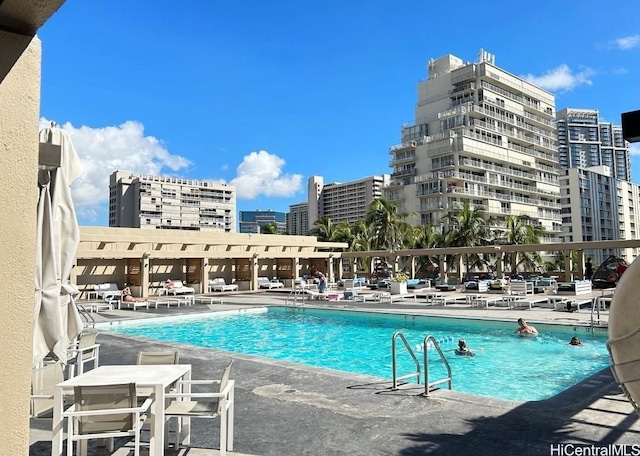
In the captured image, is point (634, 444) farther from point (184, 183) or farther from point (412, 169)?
point (184, 183)

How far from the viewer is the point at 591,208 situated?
95.6 m

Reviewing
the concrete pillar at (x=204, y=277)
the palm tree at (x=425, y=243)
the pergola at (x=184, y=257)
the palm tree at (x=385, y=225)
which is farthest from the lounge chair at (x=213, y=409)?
the palm tree at (x=425, y=243)

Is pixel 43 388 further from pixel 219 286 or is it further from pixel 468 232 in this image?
pixel 468 232

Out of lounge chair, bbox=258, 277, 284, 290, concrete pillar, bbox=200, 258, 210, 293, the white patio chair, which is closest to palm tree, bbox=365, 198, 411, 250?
lounge chair, bbox=258, 277, 284, 290

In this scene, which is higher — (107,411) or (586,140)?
(586,140)

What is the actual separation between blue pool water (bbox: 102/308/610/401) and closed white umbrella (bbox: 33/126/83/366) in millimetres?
5568

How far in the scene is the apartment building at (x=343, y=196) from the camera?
13512cm

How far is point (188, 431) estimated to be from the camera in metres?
4.42

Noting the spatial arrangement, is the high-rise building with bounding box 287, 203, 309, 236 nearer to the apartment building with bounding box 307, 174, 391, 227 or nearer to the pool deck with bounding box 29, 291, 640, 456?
the apartment building with bounding box 307, 174, 391, 227

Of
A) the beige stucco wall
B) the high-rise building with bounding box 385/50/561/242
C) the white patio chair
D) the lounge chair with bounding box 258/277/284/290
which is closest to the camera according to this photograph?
the beige stucco wall

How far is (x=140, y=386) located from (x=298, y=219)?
173095mm

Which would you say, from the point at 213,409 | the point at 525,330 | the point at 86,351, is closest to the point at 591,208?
the point at 525,330

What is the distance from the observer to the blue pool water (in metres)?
9.53

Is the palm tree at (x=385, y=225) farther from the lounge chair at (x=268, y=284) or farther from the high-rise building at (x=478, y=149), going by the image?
the high-rise building at (x=478, y=149)
